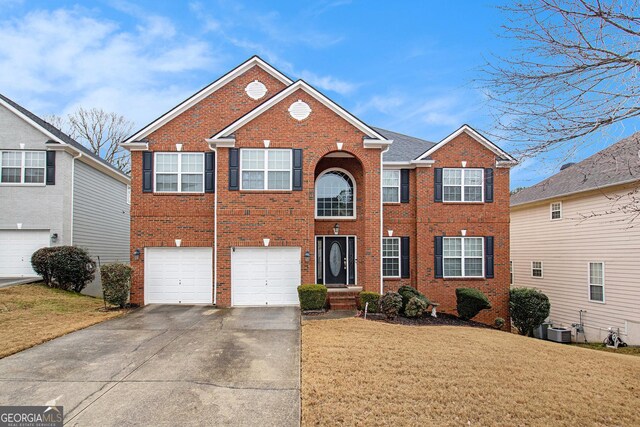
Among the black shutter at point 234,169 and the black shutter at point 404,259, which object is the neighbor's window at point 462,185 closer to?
the black shutter at point 404,259

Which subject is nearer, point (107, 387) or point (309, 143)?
point (107, 387)

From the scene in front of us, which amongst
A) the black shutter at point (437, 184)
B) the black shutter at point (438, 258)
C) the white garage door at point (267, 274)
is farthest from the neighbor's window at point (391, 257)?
the white garage door at point (267, 274)

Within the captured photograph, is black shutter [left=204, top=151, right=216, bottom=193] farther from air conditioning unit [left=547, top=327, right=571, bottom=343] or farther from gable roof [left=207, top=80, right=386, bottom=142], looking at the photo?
air conditioning unit [left=547, top=327, right=571, bottom=343]

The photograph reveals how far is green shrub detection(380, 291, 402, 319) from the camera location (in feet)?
37.9

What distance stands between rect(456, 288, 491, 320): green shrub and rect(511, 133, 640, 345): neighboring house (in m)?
4.81

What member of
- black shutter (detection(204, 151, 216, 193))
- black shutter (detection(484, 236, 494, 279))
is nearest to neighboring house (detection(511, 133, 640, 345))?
black shutter (detection(484, 236, 494, 279))

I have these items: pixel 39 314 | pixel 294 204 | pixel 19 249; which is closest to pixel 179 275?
pixel 39 314

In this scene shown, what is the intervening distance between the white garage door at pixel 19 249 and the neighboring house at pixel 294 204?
5.92 metres

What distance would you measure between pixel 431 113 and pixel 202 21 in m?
7.49

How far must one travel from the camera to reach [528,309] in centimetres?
1441

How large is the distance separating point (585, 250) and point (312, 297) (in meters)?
12.4

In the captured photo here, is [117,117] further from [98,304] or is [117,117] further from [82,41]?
[98,304]

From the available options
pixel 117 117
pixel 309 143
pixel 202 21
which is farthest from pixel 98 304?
pixel 117 117

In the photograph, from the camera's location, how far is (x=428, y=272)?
49.1ft
